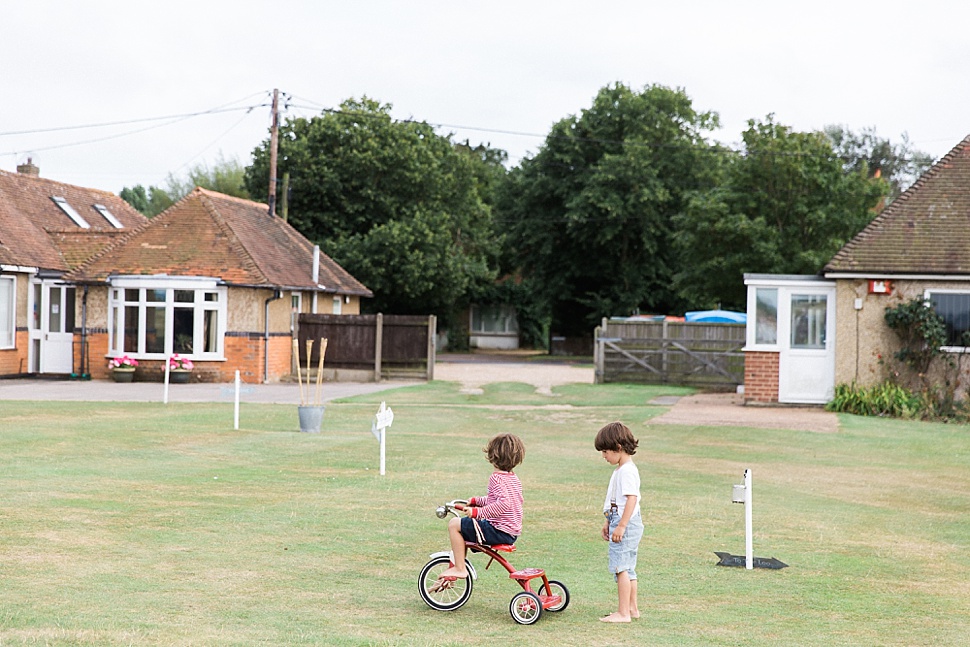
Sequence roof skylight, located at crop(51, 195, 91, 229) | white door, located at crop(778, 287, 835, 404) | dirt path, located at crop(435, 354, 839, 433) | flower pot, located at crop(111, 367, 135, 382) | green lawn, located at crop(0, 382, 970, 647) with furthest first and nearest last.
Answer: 1. roof skylight, located at crop(51, 195, 91, 229)
2. flower pot, located at crop(111, 367, 135, 382)
3. white door, located at crop(778, 287, 835, 404)
4. dirt path, located at crop(435, 354, 839, 433)
5. green lawn, located at crop(0, 382, 970, 647)

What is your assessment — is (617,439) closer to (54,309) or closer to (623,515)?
(623,515)

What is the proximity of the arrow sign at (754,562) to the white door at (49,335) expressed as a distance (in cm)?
2744

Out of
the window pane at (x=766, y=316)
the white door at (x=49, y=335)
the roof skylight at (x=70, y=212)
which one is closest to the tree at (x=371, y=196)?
the roof skylight at (x=70, y=212)

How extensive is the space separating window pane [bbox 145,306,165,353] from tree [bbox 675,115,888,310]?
20818mm

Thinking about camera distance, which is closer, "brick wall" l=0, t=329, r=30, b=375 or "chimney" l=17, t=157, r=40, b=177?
"brick wall" l=0, t=329, r=30, b=375

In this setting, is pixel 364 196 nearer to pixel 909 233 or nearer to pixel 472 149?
pixel 909 233

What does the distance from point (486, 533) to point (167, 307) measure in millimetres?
25878

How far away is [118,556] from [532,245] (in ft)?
170

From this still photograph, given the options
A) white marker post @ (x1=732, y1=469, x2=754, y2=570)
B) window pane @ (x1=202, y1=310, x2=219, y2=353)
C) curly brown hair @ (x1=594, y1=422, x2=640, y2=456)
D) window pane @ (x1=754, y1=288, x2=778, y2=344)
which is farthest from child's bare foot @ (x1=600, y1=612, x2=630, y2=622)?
window pane @ (x1=202, y1=310, x2=219, y2=353)

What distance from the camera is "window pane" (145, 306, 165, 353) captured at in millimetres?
31953

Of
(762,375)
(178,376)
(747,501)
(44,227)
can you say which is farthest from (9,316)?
(747,501)

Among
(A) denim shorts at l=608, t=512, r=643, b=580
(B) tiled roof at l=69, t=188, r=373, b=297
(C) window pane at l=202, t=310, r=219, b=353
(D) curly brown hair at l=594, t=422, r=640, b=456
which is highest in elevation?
(B) tiled roof at l=69, t=188, r=373, b=297

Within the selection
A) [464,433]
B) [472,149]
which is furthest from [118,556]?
[472,149]

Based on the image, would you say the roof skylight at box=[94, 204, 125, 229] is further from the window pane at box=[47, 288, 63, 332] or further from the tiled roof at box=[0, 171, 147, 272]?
A: the window pane at box=[47, 288, 63, 332]
